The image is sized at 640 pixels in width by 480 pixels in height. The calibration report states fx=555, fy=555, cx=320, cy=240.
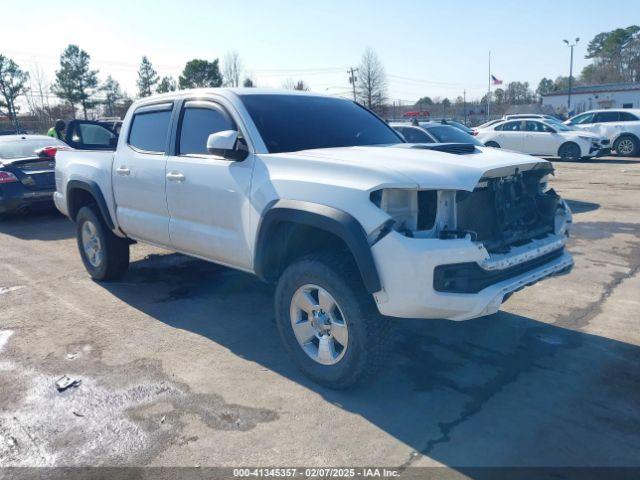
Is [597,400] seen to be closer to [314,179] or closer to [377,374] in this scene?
[377,374]

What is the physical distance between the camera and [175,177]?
472 centimetres

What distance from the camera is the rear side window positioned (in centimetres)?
515

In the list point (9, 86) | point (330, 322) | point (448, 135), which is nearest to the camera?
point (330, 322)

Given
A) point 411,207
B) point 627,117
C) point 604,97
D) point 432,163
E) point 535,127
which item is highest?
point 604,97

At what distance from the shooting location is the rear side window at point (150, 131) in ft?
16.9

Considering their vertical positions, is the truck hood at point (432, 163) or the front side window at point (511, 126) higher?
the front side window at point (511, 126)

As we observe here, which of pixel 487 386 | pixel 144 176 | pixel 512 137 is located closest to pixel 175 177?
pixel 144 176

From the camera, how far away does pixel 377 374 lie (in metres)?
3.56

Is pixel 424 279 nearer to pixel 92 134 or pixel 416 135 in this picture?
pixel 416 135

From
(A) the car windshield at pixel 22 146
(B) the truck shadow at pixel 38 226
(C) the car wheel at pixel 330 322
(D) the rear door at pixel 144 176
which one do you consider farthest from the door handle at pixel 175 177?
(A) the car windshield at pixel 22 146

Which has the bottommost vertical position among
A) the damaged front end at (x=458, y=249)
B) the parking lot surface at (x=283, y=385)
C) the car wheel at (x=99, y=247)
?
the parking lot surface at (x=283, y=385)

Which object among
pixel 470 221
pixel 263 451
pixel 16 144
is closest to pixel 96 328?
pixel 263 451

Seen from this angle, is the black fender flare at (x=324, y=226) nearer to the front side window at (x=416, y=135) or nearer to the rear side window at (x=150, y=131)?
the rear side window at (x=150, y=131)

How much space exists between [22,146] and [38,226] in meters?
1.89
